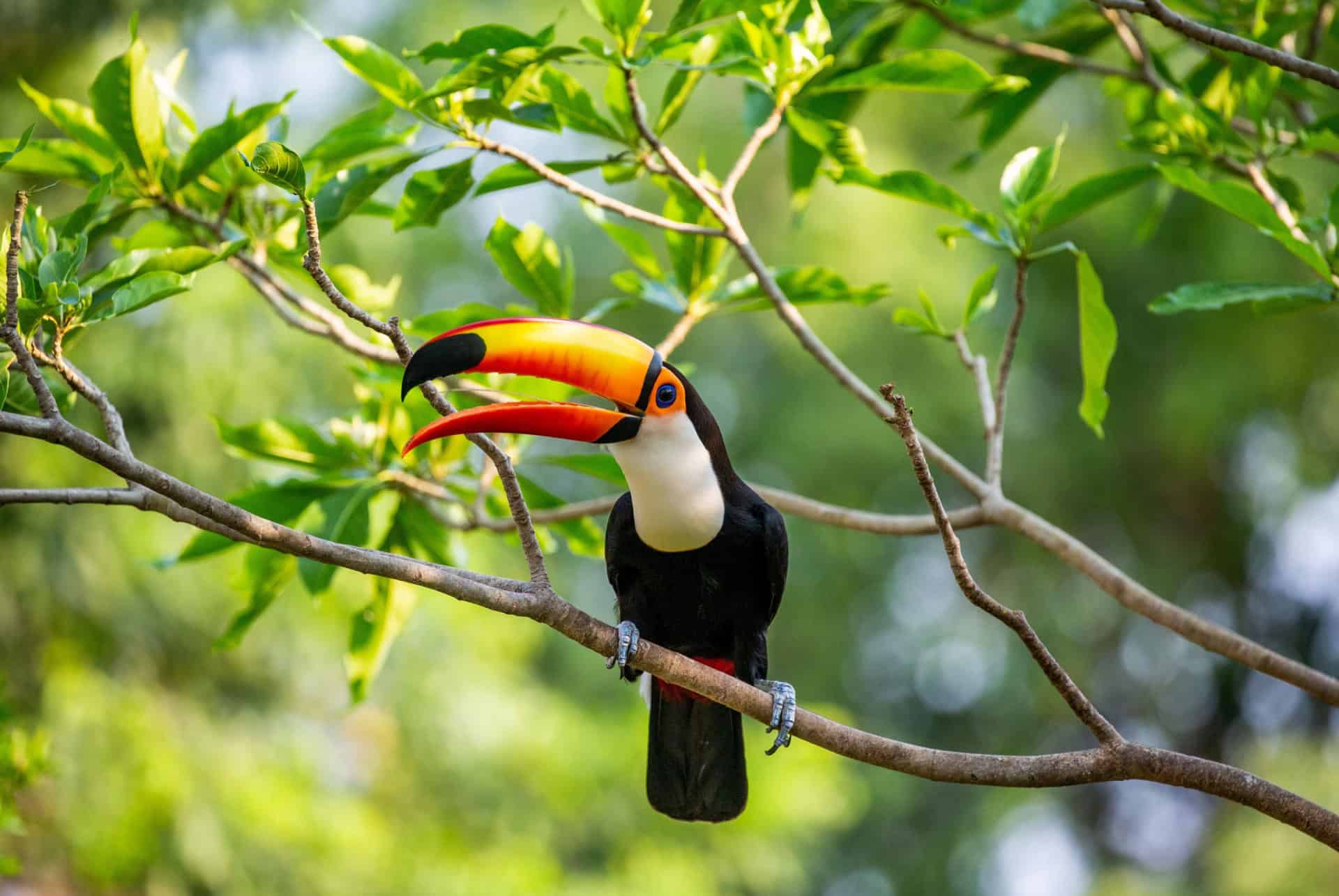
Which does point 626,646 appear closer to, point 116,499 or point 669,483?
point 669,483

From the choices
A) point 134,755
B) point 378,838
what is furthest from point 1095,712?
point 378,838

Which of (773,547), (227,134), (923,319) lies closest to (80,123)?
(227,134)

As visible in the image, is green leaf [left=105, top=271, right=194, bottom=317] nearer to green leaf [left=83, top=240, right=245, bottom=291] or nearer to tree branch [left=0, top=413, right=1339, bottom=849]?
green leaf [left=83, top=240, right=245, bottom=291]

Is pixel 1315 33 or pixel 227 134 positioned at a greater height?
pixel 1315 33

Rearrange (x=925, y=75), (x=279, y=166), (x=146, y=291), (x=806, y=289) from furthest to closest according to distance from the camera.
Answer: (x=806, y=289)
(x=925, y=75)
(x=146, y=291)
(x=279, y=166)

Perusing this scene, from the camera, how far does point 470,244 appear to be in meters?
12.7

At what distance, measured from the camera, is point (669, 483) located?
2775 millimetres

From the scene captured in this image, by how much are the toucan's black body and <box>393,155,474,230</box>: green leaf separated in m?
0.66

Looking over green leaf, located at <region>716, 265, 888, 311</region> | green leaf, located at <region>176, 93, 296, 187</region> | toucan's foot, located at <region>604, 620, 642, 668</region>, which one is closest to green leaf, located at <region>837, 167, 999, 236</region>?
green leaf, located at <region>716, 265, 888, 311</region>

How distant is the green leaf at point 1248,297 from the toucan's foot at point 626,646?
1231 millimetres

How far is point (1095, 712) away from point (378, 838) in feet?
19.1

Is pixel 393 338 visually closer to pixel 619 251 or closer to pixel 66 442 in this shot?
pixel 66 442

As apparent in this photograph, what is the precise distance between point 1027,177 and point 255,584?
2012 millimetres

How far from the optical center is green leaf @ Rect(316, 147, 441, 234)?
2.78 meters
